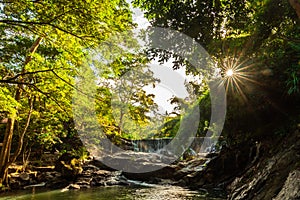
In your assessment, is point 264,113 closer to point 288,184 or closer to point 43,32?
point 288,184

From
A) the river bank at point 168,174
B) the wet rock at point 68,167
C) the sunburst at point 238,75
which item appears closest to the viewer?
the sunburst at point 238,75

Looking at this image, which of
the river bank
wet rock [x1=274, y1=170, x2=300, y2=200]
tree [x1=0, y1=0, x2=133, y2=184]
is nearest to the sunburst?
the river bank

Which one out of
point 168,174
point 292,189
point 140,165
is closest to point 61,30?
point 292,189

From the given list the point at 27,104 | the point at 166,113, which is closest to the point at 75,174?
the point at 27,104

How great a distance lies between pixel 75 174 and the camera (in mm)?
17188

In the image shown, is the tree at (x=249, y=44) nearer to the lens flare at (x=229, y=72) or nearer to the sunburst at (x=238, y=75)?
the sunburst at (x=238, y=75)

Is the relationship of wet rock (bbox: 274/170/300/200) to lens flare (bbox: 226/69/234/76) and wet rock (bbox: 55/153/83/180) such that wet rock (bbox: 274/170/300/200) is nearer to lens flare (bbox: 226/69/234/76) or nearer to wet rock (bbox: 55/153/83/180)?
lens flare (bbox: 226/69/234/76)

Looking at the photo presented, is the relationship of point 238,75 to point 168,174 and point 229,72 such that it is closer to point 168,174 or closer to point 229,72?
point 229,72

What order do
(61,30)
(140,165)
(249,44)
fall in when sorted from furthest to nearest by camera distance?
1. (140,165)
2. (249,44)
3. (61,30)

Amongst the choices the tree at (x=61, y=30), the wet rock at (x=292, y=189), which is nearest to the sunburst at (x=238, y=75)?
the wet rock at (x=292, y=189)

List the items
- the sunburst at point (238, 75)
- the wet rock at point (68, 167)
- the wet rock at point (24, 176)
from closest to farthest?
the sunburst at point (238, 75), the wet rock at point (24, 176), the wet rock at point (68, 167)

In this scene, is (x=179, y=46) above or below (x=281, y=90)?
above

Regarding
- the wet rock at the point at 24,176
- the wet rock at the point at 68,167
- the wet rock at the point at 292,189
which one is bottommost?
the wet rock at the point at 24,176

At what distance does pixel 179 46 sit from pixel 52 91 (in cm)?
753
